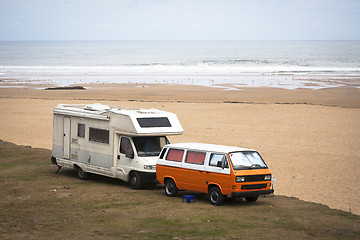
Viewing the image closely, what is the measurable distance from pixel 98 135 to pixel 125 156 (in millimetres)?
1543

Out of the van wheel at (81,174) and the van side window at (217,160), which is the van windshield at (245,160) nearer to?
the van side window at (217,160)

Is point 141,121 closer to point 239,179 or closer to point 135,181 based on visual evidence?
point 135,181

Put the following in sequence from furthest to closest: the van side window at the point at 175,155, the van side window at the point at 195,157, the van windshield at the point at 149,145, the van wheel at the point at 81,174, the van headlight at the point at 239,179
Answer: the van wheel at the point at 81,174
the van windshield at the point at 149,145
the van side window at the point at 175,155
the van side window at the point at 195,157
the van headlight at the point at 239,179

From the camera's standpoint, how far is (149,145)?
60.3 feet

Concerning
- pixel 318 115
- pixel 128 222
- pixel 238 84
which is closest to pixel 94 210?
pixel 128 222

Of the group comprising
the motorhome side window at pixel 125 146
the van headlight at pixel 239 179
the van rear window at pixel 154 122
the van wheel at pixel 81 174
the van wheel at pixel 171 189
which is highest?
the van rear window at pixel 154 122

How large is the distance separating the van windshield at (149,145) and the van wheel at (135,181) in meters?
0.67

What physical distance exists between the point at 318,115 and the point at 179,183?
23987 millimetres

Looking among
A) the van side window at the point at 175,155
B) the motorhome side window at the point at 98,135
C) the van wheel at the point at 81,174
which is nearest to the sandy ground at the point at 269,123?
the van side window at the point at 175,155

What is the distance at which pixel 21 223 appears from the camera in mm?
13547

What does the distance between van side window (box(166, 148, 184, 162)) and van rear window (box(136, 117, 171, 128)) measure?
1.48 meters

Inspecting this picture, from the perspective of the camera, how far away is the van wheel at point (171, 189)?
1679cm

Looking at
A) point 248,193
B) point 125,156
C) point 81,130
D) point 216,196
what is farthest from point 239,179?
point 81,130

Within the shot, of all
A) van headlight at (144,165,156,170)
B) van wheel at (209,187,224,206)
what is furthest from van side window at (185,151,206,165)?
van headlight at (144,165,156,170)
